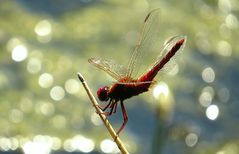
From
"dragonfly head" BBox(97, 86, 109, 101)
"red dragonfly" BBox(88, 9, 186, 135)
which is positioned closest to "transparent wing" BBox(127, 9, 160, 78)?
"red dragonfly" BBox(88, 9, 186, 135)

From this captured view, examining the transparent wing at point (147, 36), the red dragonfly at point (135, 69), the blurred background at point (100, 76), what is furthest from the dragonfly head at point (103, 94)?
the blurred background at point (100, 76)

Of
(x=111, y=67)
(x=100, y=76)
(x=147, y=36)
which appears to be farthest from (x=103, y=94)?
(x=100, y=76)

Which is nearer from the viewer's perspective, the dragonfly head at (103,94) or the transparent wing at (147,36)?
the dragonfly head at (103,94)

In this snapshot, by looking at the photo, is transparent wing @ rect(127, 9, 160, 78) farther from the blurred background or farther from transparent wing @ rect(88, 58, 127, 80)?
the blurred background

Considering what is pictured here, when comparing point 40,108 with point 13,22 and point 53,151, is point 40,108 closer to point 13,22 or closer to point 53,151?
point 53,151

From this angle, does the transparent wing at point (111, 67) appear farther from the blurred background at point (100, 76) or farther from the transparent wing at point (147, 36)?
the blurred background at point (100, 76)

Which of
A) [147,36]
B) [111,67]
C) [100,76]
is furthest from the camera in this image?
[100,76]

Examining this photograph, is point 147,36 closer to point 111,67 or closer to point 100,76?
point 111,67
